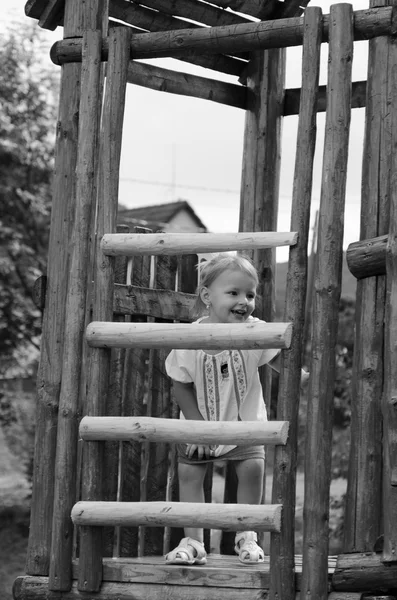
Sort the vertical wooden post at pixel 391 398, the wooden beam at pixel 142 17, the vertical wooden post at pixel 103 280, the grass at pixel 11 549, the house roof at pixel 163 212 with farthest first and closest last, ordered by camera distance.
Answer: the house roof at pixel 163 212 < the grass at pixel 11 549 < the wooden beam at pixel 142 17 < the vertical wooden post at pixel 103 280 < the vertical wooden post at pixel 391 398

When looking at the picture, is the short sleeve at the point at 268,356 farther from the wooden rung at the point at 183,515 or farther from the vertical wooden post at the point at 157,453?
the wooden rung at the point at 183,515

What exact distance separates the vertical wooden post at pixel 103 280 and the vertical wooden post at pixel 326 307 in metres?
0.97

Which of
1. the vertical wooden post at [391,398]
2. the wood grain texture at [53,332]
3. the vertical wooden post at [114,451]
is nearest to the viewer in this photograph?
the vertical wooden post at [391,398]

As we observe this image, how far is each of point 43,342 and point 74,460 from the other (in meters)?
0.65

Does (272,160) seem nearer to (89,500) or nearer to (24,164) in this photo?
(89,500)

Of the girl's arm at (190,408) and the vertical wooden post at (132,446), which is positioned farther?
the vertical wooden post at (132,446)

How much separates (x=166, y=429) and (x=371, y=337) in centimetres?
104

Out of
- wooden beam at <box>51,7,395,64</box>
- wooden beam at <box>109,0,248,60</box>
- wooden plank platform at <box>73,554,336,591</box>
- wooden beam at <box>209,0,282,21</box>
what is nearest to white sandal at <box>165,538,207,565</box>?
wooden plank platform at <box>73,554,336,591</box>

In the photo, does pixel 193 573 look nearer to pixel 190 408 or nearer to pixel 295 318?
pixel 190 408

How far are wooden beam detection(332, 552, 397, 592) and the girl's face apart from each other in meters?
1.34

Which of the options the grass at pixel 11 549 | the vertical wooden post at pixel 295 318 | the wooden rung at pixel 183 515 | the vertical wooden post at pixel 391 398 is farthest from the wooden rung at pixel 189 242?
the grass at pixel 11 549

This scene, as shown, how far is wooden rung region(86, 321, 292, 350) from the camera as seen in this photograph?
5176 millimetres

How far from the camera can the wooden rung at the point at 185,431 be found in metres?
5.09

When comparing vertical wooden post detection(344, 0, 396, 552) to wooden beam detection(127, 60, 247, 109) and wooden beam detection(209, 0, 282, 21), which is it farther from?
wooden beam detection(209, 0, 282, 21)
